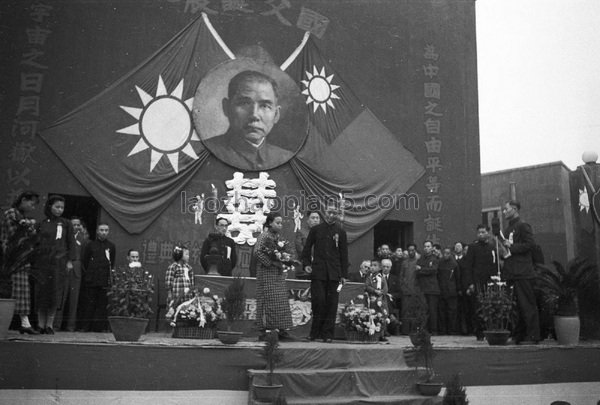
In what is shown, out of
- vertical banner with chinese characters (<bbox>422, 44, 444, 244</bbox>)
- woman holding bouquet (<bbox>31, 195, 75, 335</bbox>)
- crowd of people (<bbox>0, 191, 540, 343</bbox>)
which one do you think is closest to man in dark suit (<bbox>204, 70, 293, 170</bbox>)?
crowd of people (<bbox>0, 191, 540, 343</bbox>)

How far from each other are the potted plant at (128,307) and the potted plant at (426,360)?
2.77 metres

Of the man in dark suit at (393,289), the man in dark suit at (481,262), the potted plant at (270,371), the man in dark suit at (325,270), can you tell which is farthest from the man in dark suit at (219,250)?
the man in dark suit at (481,262)

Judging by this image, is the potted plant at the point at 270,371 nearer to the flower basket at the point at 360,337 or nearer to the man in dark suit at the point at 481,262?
the flower basket at the point at 360,337

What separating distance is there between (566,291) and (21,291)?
6530 millimetres

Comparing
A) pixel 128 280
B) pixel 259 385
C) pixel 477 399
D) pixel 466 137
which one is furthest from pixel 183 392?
pixel 466 137

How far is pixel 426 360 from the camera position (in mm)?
6051

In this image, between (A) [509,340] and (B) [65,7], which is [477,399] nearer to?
(A) [509,340]

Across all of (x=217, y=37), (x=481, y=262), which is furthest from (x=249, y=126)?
(x=481, y=262)

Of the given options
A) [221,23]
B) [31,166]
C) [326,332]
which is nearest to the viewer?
[326,332]

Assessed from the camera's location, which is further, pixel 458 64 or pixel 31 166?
pixel 458 64

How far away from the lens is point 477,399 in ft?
21.2

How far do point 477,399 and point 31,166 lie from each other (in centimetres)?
772

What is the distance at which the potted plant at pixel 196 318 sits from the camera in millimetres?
6781

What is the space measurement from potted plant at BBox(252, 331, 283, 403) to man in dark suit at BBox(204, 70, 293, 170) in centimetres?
613
